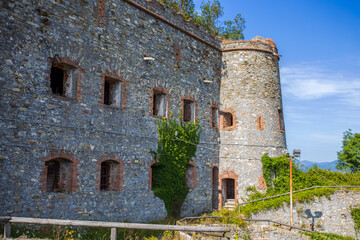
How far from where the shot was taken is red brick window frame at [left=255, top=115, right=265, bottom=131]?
19875 mm

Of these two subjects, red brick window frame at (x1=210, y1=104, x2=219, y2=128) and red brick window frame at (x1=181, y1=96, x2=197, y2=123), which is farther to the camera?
red brick window frame at (x1=210, y1=104, x2=219, y2=128)

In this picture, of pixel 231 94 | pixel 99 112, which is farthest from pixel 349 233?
pixel 99 112

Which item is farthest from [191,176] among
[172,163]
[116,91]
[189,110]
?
[116,91]

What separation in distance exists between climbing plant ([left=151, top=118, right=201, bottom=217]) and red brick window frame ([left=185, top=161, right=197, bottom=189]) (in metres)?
0.54

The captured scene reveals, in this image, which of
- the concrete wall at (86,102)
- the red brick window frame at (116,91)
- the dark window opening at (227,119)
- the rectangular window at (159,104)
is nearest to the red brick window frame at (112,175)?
the concrete wall at (86,102)

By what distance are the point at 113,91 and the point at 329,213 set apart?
1360 centimetres

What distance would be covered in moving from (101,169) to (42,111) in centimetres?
368

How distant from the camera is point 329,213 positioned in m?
18.3

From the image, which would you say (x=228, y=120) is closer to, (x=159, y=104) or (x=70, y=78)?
(x=159, y=104)

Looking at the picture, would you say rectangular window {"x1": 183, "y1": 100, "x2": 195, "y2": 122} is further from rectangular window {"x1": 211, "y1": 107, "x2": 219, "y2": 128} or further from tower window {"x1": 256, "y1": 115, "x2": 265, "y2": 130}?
tower window {"x1": 256, "y1": 115, "x2": 265, "y2": 130}

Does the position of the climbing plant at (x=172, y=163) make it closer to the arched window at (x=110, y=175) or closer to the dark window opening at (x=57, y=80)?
the arched window at (x=110, y=175)

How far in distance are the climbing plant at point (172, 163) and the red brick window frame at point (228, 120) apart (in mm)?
3672

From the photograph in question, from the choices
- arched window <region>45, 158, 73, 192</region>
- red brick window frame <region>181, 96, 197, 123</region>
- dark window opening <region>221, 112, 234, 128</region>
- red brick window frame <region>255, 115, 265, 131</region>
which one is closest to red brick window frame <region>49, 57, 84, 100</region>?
arched window <region>45, 158, 73, 192</region>

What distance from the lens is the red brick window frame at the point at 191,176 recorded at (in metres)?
17.3
